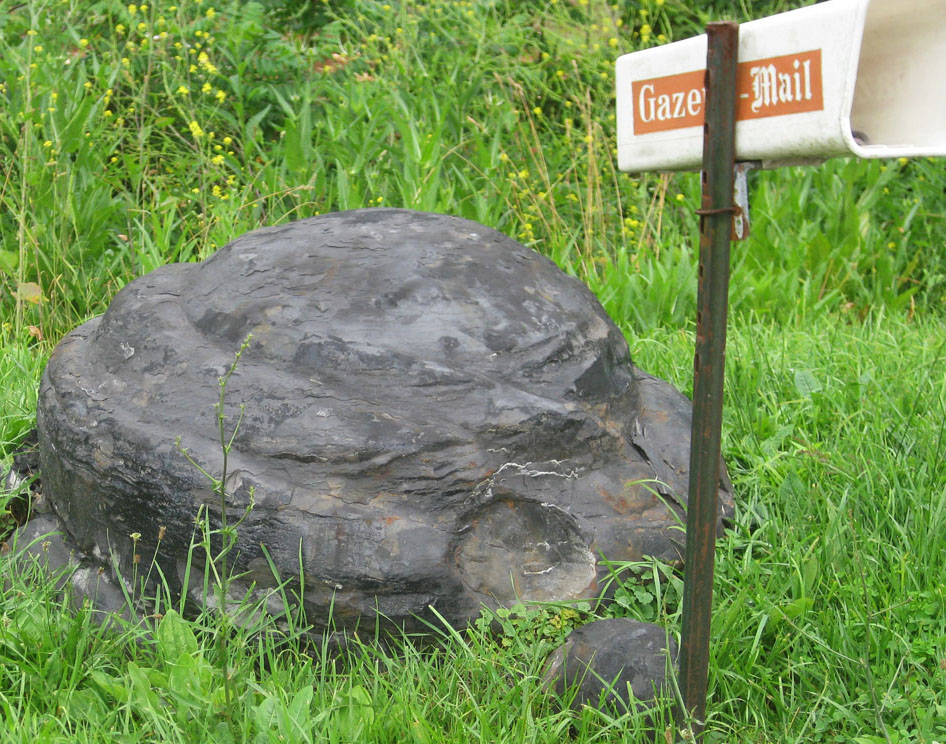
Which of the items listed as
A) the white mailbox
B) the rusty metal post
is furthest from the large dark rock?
the white mailbox

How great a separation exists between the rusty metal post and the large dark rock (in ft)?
1.75

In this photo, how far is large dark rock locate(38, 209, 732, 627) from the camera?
2.24 m

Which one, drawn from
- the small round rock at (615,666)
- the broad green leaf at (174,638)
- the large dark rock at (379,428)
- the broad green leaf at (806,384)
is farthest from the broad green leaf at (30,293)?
the broad green leaf at (806,384)

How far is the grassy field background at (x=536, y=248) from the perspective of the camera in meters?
2.06

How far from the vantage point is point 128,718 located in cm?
196

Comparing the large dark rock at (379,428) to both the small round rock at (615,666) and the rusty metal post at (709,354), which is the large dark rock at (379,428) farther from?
the rusty metal post at (709,354)

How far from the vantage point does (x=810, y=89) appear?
145cm

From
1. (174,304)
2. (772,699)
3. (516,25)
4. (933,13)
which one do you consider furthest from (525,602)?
(516,25)

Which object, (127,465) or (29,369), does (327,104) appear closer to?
(29,369)

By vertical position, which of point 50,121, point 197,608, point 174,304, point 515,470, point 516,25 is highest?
point 516,25

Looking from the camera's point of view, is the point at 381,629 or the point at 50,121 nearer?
the point at 381,629

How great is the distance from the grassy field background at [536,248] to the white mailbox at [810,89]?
2.86 feet

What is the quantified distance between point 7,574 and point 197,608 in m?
0.58

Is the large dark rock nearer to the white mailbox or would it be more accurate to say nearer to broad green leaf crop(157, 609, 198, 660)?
broad green leaf crop(157, 609, 198, 660)
